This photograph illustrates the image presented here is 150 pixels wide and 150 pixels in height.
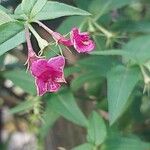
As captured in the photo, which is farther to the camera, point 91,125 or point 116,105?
point 91,125

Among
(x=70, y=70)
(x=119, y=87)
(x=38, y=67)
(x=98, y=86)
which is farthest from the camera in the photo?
(x=98, y=86)

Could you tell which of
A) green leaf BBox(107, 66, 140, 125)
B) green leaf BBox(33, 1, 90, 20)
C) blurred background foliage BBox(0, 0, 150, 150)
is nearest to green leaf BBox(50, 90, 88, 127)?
blurred background foliage BBox(0, 0, 150, 150)

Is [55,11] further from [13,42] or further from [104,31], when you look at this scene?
[104,31]

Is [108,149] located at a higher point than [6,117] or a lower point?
higher

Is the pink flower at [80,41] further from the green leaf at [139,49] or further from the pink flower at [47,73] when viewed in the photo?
the green leaf at [139,49]

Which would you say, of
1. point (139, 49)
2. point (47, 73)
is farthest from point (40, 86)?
point (139, 49)

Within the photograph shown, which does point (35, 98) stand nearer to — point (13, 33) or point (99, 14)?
point (99, 14)

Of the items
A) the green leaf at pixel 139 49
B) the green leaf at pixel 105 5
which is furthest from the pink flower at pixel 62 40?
the green leaf at pixel 105 5

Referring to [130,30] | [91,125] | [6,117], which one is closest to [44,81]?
[91,125]
